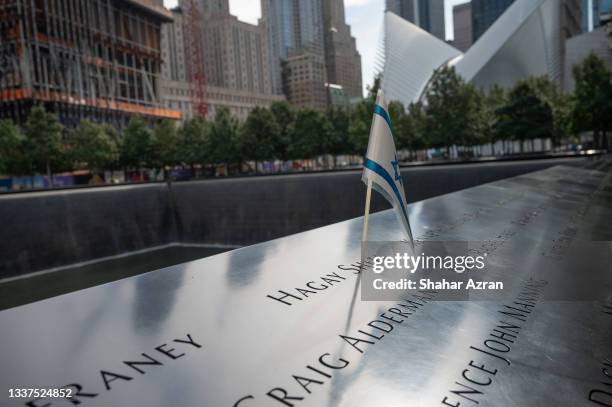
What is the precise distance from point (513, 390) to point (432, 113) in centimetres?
4027

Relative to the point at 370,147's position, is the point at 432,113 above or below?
above

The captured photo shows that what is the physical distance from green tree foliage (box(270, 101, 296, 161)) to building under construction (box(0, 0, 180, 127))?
107 feet

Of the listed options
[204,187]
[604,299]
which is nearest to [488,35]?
[204,187]

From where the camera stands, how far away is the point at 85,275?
1872 cm

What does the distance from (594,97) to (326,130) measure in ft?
75.1

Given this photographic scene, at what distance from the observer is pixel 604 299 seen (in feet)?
11.4

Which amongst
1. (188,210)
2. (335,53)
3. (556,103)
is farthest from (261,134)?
(335,53)

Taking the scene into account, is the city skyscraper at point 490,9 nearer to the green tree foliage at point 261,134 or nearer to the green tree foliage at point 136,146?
the green tree foliage at point 261,134

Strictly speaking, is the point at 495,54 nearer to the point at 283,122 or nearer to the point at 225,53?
the point at 283,122

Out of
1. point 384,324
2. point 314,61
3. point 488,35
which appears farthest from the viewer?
point 314,61

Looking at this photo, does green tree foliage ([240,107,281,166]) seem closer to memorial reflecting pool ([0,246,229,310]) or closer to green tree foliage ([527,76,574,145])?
memorial reflecting pool ([0,246,229,310])

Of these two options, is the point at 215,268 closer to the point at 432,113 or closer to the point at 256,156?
the point at 432,113

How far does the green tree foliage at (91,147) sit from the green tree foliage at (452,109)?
110 feet

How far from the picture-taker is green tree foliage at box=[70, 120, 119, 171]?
158ft
